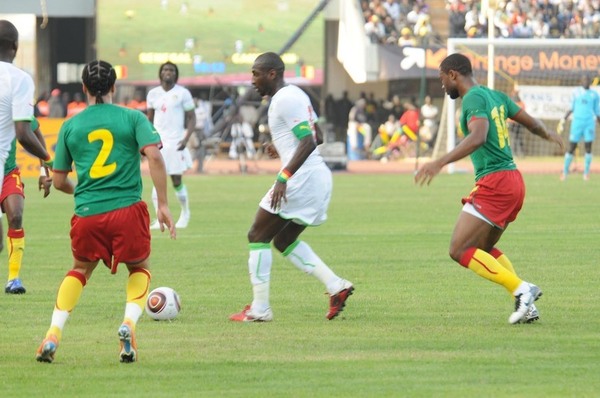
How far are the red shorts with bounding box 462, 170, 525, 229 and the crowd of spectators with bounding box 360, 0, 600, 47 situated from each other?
3372cm

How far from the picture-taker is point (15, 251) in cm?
1242

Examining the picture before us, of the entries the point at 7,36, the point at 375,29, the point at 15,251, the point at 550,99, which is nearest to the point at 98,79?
the point at 7,36

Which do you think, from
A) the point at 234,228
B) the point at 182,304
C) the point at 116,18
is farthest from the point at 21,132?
the point at 116,18

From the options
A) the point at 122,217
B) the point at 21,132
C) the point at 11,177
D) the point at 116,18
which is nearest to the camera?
the point at 122,217

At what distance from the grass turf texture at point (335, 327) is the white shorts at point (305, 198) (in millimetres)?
820

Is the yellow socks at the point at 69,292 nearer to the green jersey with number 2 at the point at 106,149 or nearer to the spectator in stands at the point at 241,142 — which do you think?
the green jersey with number 2 at the point at 106,149

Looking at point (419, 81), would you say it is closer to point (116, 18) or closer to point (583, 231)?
point (116, 18)

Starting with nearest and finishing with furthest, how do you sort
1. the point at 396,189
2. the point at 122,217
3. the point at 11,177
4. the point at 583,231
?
the point at 122,217 < the point at 11,177 < the point at 583,231 < the point at 396,189

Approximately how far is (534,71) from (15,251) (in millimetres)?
28182

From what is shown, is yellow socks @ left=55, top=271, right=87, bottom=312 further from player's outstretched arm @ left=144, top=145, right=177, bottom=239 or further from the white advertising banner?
the white advertising banner

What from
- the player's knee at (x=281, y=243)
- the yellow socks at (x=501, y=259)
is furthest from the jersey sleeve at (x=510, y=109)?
the player's knee at (x=281, y=243)

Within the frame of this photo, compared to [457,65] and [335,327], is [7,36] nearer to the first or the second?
[335,327]

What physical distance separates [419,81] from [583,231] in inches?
1141

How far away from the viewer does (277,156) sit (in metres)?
10.9
